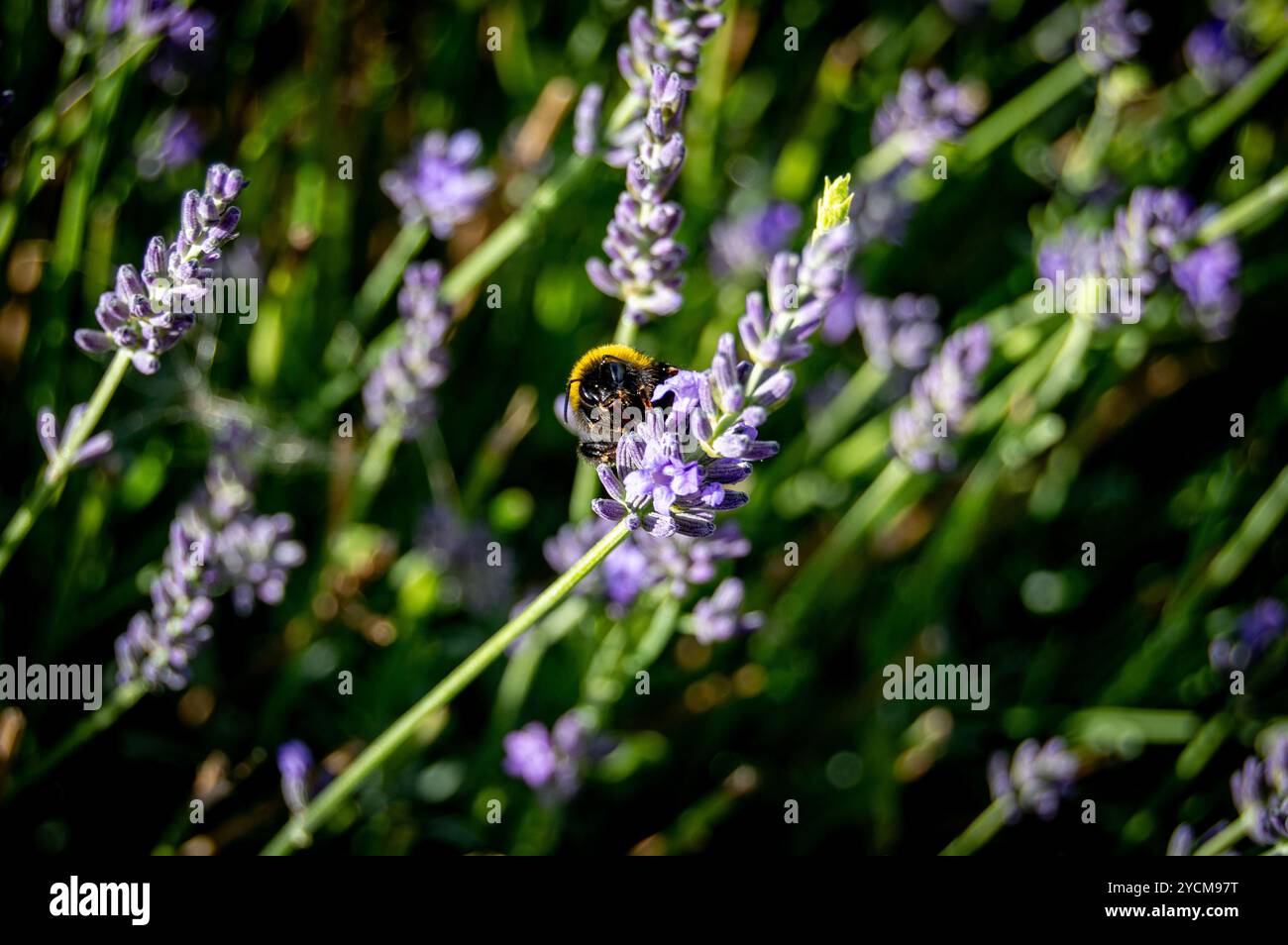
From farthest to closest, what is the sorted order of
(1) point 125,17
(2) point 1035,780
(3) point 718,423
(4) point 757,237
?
(4) point 757,237 < (2) point 1035,780 < (1) point 125,17 < (3) point 718,423

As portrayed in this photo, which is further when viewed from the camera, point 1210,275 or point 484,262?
point 1210,275

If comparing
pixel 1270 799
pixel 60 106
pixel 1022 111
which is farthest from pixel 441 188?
pixel 1270 799

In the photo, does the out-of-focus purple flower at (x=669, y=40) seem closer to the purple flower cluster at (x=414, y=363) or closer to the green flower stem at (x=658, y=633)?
the purple flower cluster at (x=414, y=363)

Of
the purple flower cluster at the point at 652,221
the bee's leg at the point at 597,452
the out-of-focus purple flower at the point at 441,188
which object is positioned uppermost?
the out-of-focus purple flower at the point at 441,188

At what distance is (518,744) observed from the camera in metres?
1.89

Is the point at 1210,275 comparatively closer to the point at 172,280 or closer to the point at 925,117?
the point at 925,117

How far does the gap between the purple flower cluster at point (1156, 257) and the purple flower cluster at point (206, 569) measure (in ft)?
5.19

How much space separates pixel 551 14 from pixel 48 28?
133cm

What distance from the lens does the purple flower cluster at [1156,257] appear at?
6.22ft

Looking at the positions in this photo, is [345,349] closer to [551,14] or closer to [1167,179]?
[551,14]

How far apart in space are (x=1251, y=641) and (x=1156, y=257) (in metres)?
0.88

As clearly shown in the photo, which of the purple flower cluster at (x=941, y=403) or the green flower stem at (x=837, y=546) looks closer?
the purple flower cluster at (x=941, y=403)

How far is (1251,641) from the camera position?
2199 mm

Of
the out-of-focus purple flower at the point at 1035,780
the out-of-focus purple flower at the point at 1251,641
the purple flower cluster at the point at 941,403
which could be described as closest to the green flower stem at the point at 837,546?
the purple flower cluster at the point at 941,403
